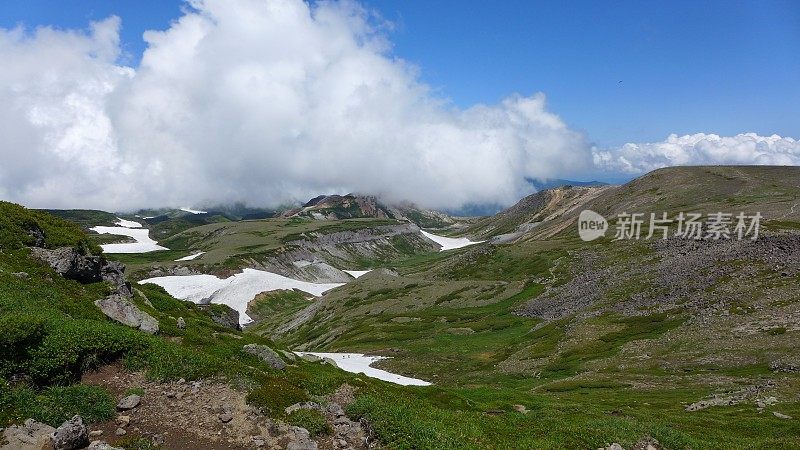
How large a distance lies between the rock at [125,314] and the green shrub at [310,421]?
18.3 m

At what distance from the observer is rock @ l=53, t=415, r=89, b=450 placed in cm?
1625

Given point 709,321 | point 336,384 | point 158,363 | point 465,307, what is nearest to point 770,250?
point 709,321

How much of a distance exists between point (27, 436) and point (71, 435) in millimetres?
1463

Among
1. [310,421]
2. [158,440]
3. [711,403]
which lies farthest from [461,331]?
[158,440]

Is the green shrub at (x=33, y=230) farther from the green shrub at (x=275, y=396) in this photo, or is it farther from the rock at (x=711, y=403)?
the rock at (x=711, y=403)

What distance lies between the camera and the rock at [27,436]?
52.1 ft

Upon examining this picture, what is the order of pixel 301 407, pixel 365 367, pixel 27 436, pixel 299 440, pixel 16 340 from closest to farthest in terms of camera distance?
pixel 27 436, pixel 299 440, pixel 16 340, pixel 301 407, pixel 365 367

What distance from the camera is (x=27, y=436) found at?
1647 centimetres

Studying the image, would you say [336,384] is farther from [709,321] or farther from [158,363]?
[709,321]

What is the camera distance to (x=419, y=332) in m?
138

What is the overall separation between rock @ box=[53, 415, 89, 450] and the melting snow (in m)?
63.9

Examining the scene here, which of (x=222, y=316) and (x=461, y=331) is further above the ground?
(x=222, y=316)

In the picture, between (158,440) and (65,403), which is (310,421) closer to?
(158,440)

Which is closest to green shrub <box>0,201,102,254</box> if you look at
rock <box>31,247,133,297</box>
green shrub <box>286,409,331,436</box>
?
rock <box>31,247,133,297</box>
